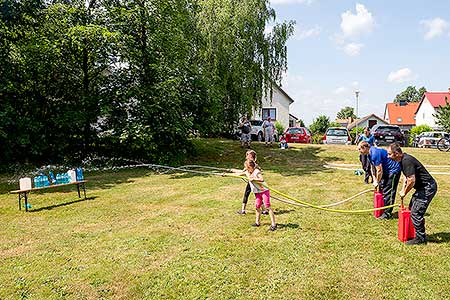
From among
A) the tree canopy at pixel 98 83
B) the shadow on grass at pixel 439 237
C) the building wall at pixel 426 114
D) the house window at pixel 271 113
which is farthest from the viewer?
the building wall at pixel 426 114

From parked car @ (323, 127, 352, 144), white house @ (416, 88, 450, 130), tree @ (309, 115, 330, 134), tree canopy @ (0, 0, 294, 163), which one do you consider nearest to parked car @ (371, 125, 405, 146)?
parked car @ (323, 127, 352, 144)

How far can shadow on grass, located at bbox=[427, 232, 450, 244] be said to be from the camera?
5.61 meters

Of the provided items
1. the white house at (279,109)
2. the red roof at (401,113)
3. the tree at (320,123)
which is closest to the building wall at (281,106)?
the white house at (279,109)

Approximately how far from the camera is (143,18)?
14906 mm

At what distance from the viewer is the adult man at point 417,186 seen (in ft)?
17.5

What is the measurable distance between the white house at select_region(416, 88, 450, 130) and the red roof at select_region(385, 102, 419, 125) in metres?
6.67

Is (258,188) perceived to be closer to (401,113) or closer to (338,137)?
(338,137)

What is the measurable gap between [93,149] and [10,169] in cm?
347

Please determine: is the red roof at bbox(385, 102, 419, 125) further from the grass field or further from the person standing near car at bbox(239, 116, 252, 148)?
the grass field

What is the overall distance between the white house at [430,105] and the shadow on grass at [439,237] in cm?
4876

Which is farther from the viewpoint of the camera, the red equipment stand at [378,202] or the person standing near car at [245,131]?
the person standing near car at [245,131]

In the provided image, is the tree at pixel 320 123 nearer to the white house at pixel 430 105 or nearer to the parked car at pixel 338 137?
the white house at pixel 430 105

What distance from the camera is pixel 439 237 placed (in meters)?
5.79

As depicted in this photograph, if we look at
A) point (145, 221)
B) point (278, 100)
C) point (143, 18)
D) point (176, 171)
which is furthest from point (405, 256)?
point (278, 100)
